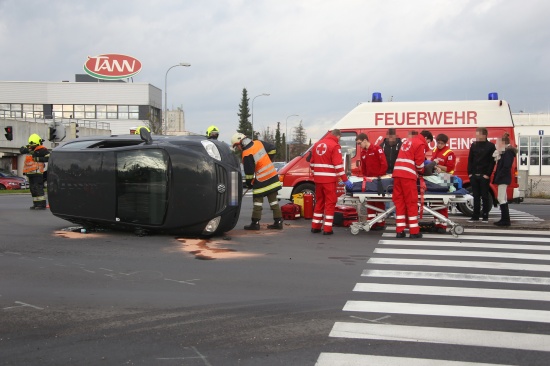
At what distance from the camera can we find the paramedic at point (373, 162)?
11.2 metres

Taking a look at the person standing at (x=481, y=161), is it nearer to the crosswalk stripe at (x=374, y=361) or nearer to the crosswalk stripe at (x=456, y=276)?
the crosswalk stripe at (x=456, y=276)

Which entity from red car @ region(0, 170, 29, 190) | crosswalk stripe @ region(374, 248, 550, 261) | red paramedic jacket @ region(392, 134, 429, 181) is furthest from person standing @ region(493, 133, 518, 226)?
red car @ region(0, 170, 29, 190)

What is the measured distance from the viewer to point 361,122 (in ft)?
47.2

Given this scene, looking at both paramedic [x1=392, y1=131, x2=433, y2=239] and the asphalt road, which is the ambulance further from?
the asphalt road

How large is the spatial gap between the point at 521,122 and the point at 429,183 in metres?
48.4

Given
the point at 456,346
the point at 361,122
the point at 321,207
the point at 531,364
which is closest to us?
the point at 531,364

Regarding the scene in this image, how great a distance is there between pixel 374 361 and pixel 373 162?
7403 millimetres

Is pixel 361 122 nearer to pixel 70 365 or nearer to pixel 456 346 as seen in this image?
pixel 456 346

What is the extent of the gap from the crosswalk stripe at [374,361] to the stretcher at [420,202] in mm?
6371

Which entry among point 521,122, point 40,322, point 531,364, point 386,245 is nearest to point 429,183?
point 386,245

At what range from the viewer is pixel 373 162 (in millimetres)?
11273

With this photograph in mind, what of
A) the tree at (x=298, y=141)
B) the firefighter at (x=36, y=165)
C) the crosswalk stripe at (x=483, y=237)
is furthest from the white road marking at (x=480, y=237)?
the tree at (x=298, y=141)

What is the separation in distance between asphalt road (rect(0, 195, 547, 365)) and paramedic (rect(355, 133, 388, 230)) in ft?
5.59

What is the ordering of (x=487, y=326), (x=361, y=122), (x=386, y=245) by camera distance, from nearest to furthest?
(x=487, y=326) < (x=386, y=245) < (x=361, y=122)
